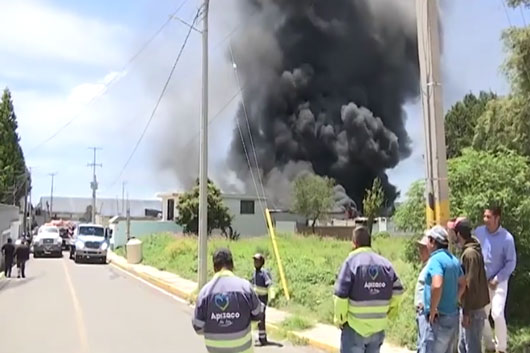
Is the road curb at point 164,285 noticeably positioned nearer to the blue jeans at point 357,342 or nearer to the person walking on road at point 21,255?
the person walking on road at point 21,255

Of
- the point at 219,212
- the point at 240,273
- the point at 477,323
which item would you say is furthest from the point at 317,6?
the point at 477,323

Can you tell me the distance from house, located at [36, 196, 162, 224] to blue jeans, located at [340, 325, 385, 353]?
108 metres

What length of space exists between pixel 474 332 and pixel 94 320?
9675mm

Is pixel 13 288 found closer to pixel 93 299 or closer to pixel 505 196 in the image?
pixel 93 299

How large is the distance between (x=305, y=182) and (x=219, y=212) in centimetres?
1364

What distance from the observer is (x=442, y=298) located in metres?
6.32

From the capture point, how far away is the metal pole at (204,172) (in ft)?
64.1

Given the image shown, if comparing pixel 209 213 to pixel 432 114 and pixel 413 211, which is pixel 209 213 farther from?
pixel 432 114

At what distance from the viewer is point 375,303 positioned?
6.03m

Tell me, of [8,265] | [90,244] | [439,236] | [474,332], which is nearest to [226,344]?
[439,236]

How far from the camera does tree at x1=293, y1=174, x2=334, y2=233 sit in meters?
69.1

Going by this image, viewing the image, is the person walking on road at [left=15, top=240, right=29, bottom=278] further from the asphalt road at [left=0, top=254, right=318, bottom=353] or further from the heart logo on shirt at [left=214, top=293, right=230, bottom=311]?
the heart logo on shirt at [left=214, top=293, right=230, bottom=311]

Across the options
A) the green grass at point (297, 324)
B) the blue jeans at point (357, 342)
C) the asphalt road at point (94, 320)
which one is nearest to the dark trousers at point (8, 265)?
the asphalt road at point (94, 320)

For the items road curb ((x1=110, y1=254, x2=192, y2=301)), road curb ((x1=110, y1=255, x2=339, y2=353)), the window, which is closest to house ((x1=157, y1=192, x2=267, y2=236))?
the window
